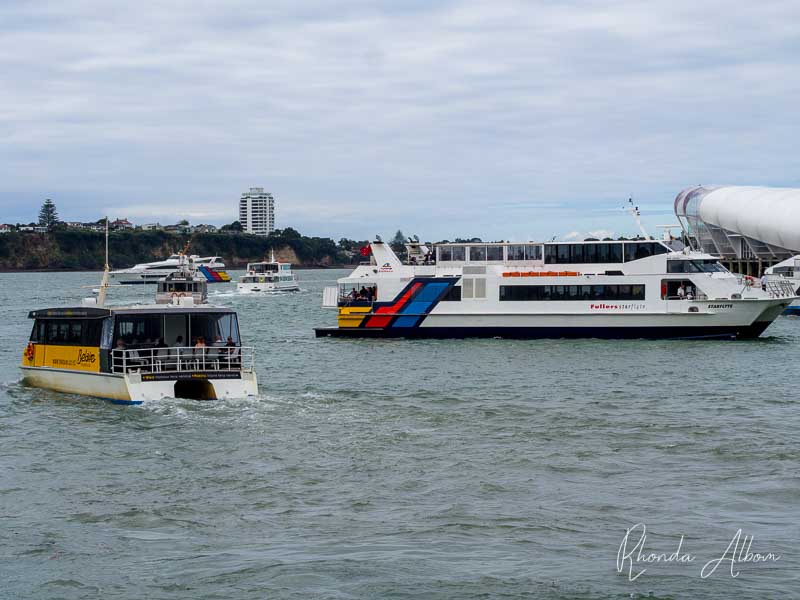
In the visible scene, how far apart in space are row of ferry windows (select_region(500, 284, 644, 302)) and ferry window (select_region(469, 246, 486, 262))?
2.29m

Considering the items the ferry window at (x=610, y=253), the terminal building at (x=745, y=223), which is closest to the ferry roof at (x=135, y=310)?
the ferry window at (x=610, y=253)

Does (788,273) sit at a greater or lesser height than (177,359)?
greater

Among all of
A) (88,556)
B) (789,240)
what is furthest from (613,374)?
(789,240)

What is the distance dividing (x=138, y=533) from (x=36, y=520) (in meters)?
1.77

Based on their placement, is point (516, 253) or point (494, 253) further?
point (494, 253)

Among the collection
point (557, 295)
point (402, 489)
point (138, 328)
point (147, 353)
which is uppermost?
point (557, 295)

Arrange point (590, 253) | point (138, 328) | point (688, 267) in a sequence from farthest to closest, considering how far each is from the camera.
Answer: point (590, 253), point (688, 267), point (138, 328)

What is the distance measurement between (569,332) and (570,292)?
1653mm

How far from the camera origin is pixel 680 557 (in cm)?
1352

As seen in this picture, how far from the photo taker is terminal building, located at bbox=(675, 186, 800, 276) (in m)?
102

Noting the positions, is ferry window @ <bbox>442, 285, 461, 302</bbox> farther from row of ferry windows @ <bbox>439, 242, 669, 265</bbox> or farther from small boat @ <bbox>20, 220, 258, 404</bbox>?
small boat @ <bbox>20, 220, 258, 404</bbox>

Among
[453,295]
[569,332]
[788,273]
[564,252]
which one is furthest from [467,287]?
[788,273]

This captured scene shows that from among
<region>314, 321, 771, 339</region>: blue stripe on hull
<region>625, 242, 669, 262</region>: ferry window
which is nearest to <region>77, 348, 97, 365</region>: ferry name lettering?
<region>314, 321, 771, 339</region>: blue stripe on hull

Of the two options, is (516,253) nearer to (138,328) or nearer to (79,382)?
(138,328)
